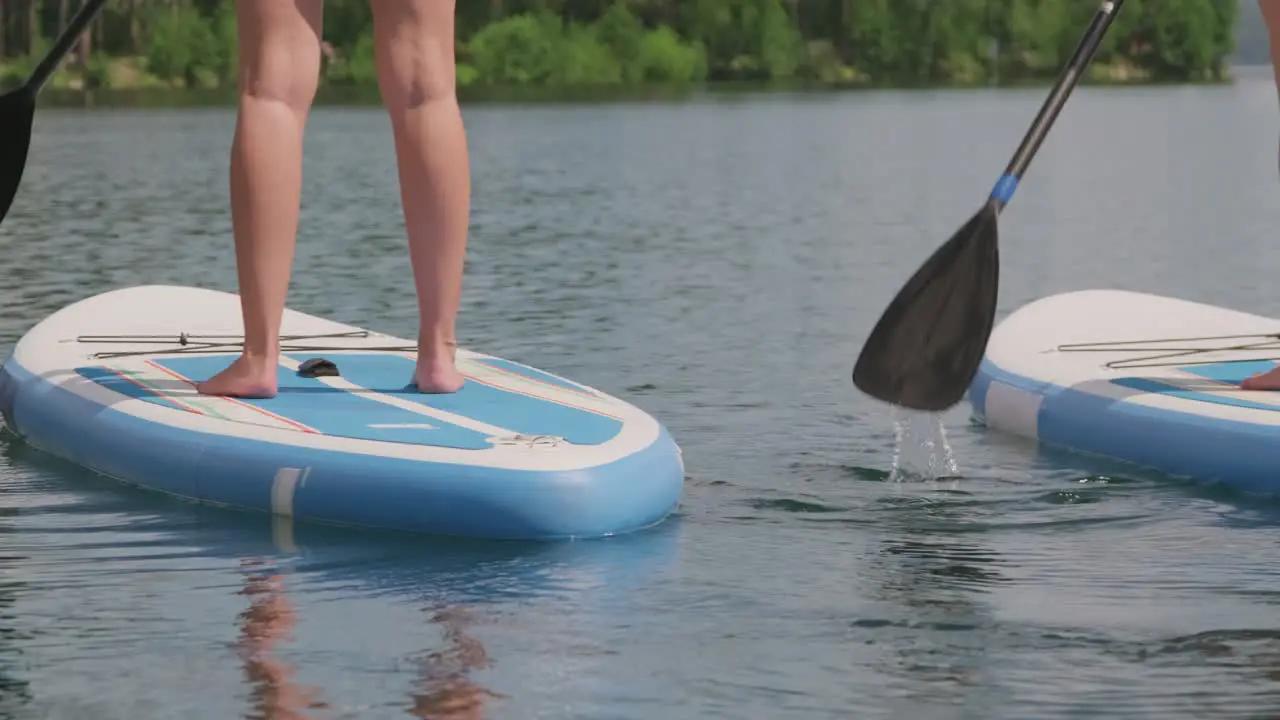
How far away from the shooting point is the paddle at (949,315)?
6570 mm

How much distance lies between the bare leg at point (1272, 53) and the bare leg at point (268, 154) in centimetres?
231

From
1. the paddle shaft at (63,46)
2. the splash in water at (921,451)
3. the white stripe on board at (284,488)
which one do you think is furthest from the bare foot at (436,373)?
the paddle shaft at (63,46)

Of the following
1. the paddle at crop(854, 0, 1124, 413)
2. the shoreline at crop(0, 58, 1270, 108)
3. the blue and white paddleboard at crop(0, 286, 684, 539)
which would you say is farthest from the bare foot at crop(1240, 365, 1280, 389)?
the shoreline at crop(0, 58, 1270, 108)

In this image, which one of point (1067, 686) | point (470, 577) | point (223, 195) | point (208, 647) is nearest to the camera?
point (1067, 686)

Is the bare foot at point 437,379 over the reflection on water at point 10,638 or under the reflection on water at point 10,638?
over

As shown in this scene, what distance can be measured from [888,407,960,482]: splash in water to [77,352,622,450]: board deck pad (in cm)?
88

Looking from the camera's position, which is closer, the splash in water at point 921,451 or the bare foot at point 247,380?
the bare foot at point 247,380

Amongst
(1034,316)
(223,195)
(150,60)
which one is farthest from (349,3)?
(1034,316)

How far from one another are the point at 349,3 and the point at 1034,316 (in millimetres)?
70948

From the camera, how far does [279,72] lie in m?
6.36

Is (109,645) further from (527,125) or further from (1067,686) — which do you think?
(527,125)

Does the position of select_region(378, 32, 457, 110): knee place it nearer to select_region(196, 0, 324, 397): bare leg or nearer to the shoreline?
select_region(196, 0, 324, 397): bare leg

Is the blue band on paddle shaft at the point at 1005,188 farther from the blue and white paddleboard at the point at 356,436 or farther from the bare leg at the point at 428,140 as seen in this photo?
the bare leg at the point at 428,140

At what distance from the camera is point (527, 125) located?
4000 centimetres
